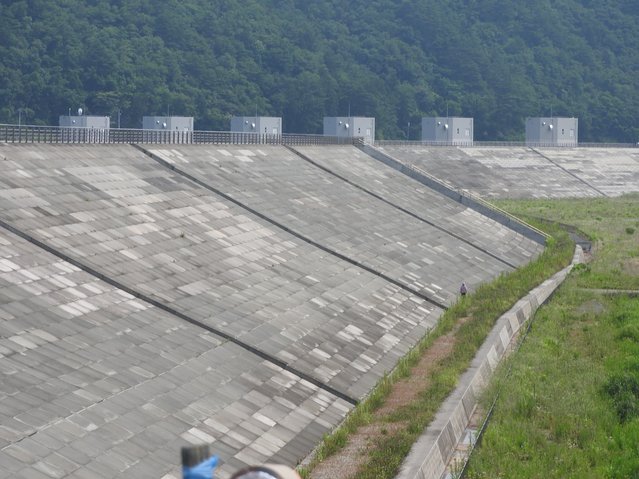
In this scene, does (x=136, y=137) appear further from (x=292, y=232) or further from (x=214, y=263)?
(x=214, y=263)

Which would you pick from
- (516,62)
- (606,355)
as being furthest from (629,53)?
(606,355)

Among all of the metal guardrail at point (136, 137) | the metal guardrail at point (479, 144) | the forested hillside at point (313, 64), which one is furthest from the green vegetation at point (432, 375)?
the forested hillside at point (313, 64)

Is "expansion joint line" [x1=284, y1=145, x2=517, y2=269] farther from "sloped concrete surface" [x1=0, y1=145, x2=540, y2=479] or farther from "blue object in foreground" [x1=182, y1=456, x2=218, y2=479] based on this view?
"blue object in foreground" [x1=182, y1=456, x2=218, y2=479]

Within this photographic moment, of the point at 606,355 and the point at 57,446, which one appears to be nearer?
the point at 57,446

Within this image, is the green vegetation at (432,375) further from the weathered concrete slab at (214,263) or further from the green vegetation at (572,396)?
the green vegetation at (572,396)

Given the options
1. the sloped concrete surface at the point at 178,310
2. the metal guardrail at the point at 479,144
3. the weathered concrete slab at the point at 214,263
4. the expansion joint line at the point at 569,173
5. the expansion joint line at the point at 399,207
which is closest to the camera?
the sloped concrete surface at the point at 178,310

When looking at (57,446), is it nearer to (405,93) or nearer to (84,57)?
(84,57)

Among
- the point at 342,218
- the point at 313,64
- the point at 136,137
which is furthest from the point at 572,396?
the point at 313,64

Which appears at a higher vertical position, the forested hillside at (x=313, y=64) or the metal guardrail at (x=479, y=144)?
the forested hillside at (x=313, y=64)
